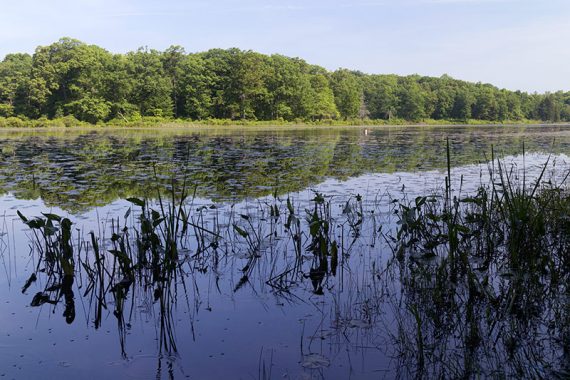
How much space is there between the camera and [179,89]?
70.5 meters

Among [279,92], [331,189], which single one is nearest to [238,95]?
[279,92]

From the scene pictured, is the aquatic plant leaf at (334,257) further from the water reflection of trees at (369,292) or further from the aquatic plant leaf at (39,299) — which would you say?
the aquatic plant leaf at (39,299)

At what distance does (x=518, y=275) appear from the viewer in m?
4.30

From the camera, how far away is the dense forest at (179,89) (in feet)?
199

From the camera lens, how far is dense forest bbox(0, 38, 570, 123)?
60719 mm

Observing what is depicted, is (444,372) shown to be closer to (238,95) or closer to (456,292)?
(456,292)

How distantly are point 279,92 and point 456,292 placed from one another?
72.4 m

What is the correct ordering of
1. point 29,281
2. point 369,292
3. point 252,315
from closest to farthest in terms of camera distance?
1. point 252,315
2. point 369,292
3. point 29,281

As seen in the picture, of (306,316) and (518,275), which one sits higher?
(518,275)

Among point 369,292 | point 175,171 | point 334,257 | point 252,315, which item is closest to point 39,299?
point 252,315

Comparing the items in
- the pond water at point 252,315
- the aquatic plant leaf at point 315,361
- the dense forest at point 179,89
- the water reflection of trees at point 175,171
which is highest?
the dense forest at point 179,89

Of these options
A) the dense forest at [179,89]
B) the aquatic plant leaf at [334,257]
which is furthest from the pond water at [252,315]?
the dense forest at [179,89]

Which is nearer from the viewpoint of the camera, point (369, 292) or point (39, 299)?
point (39, 299)

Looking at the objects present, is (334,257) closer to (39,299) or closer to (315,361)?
(315,361)
